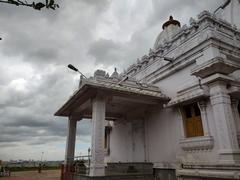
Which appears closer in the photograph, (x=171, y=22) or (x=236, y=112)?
(x=236, y=112)

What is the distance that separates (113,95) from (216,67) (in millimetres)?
4490

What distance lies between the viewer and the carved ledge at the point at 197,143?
8188 millimetres

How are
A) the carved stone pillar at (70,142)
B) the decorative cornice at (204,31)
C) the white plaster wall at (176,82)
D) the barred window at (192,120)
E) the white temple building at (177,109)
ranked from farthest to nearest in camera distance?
the carved stone pillar at (70,142)
the white plaster wall at (176,82)
the decorative cornice at (204,31)
the barred window at (192,120)
the white temple building at (177,109)

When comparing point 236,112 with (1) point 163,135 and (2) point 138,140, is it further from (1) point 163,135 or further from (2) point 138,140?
(2) point 138,140

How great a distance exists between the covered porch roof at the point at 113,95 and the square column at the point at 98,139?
477 millimetres

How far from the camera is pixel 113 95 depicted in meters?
9.60

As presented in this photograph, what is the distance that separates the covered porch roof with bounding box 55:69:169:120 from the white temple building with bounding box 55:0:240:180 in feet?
0.15

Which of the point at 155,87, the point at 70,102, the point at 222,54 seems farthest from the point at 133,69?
the point at 222,54

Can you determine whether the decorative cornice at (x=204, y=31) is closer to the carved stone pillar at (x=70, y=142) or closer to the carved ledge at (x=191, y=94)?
the carved ledge at (x=191, y=94)

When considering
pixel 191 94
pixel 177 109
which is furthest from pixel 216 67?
pixel 177 109

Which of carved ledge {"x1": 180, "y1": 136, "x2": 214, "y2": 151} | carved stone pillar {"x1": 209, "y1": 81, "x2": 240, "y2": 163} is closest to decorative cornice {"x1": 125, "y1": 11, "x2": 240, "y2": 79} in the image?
carved stone pillar {"x1": 209, "y1": 81, "x2": 240, "y2": 163}

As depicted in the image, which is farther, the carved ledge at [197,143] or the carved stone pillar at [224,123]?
the carved ledge at [197,143]

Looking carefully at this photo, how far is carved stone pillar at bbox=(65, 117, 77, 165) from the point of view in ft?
39.1

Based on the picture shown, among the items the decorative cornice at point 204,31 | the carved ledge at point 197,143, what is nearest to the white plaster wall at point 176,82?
the decorative cornice at point 204,31
